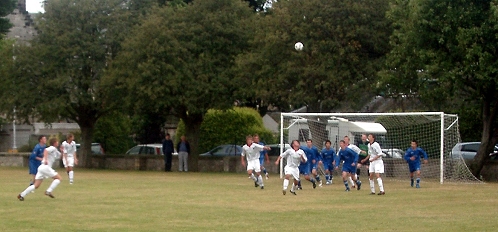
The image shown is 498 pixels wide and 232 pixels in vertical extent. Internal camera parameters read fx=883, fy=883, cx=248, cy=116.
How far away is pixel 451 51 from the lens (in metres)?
34.1

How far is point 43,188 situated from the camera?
94.0ft

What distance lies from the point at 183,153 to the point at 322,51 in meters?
9.93

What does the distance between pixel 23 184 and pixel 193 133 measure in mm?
16280

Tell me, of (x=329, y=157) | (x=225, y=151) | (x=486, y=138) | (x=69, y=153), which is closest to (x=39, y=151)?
(x=69, y=153)

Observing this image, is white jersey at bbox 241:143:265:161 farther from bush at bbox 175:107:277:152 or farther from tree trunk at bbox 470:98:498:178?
bush at bbox 175:107:277:152

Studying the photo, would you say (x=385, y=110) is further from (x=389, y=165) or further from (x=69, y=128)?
(x=69, y=128)

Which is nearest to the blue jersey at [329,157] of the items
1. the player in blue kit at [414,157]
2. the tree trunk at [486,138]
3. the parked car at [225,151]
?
the player in blue kit at [414,157]

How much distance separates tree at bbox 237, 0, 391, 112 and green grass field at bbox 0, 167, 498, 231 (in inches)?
379

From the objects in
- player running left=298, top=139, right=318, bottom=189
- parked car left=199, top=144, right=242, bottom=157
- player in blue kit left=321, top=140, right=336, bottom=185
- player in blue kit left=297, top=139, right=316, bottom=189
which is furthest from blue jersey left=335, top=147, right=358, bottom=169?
parked car left=199, top=144, right=242, bottom=157

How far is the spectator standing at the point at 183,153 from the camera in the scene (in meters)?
44.4

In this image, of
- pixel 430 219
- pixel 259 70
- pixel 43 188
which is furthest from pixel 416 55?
pixel 430 219

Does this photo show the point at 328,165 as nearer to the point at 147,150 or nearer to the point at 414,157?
the point at 414,157

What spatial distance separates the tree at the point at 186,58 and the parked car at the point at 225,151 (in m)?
4.99

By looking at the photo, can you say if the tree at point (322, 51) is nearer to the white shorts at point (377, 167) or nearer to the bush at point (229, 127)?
the white shorts at point (377, 167)
